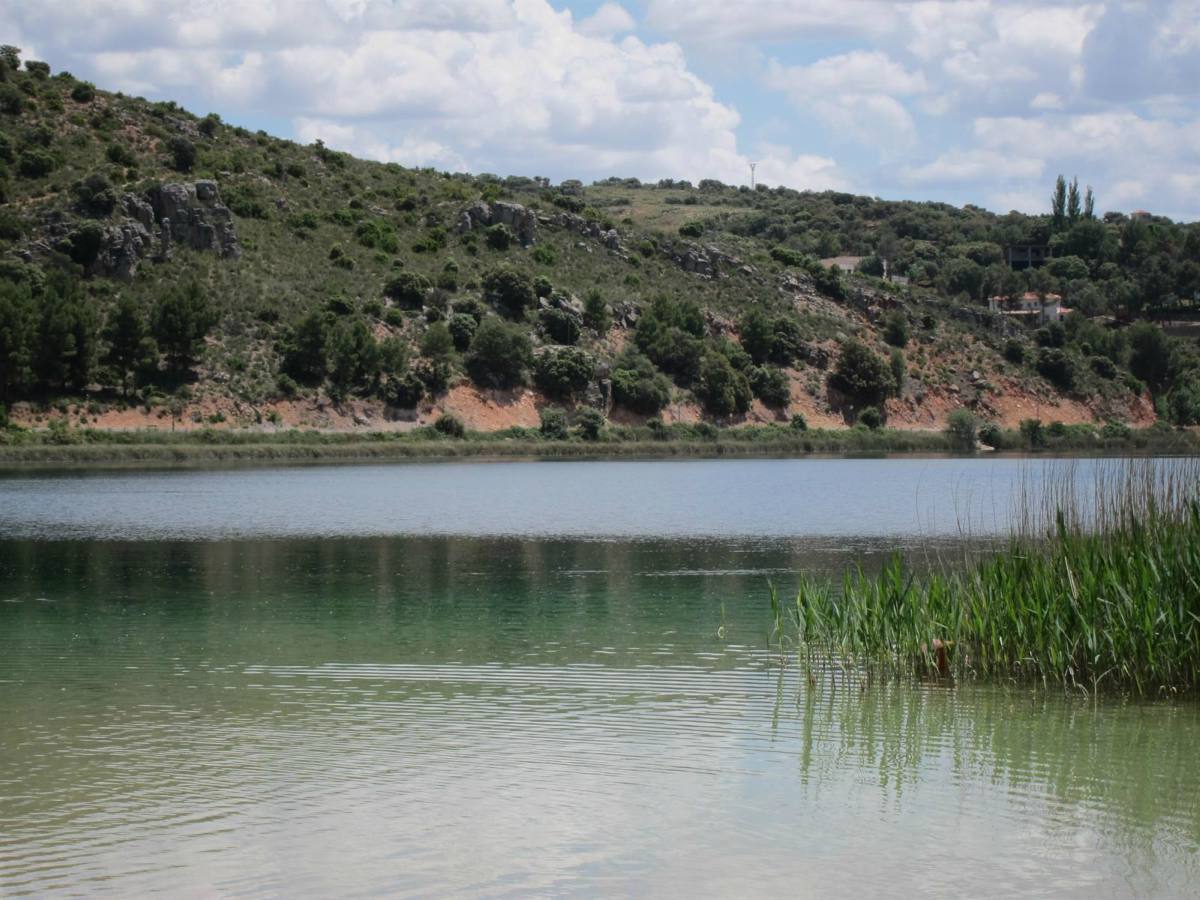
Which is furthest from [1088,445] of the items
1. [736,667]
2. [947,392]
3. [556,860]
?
[556,860]

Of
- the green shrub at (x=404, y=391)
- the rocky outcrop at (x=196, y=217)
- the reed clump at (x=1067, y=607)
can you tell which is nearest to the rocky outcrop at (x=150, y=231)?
the rocky outcrop at (x=196, y=217)

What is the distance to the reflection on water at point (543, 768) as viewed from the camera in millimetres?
10320

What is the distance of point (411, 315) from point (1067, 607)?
84883 mm

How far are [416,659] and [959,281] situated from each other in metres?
145

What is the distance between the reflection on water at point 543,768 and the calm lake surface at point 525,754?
41mm

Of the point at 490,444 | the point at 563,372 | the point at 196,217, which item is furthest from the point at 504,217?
the point at 490,444

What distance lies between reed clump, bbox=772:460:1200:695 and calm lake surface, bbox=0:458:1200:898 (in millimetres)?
514

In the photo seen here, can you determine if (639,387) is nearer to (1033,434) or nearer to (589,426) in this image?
(589,426)

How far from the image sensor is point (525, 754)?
13.7 metres

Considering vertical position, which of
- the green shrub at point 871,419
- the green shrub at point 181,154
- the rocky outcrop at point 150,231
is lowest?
the green shrub at point 871,419

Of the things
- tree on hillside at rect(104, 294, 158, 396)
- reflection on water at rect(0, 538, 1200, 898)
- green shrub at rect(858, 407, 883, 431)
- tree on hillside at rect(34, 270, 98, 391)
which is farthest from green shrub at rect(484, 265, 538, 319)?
reflection on water at rect(0, 538, 1200, 898)

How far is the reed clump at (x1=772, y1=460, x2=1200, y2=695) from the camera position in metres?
15.6

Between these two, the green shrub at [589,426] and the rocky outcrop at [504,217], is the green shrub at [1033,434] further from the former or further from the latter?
the rocky outcrop at [504,217]

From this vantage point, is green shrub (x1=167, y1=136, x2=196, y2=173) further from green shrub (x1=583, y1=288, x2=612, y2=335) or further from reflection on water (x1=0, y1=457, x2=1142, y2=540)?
reflection on water (x1=0, y1=457, x2=1142, y2=540)
